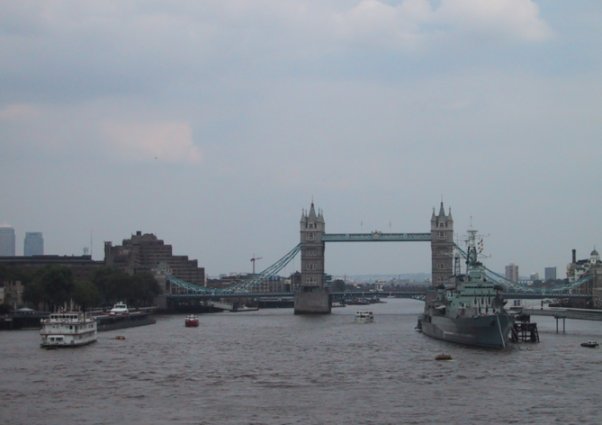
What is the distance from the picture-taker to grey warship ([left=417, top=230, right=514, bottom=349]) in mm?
81312

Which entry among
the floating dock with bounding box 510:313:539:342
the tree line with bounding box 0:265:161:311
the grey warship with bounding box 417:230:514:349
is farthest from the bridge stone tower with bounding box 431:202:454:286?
the floating dock with bounding box 510:313:539:342

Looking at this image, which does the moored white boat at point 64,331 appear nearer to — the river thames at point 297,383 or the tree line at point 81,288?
the river thames at point 297,383

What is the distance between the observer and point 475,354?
251ft

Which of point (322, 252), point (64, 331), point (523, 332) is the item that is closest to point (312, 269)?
point (322, 252)

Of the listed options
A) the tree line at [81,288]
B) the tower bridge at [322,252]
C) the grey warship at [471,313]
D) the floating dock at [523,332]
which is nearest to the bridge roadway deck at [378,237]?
the tower bridge at [322,252]

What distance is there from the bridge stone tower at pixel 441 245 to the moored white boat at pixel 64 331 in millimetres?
97416

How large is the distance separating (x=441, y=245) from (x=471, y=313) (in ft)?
306

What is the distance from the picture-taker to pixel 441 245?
180500 mm

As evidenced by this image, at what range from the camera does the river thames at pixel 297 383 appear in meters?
47.3

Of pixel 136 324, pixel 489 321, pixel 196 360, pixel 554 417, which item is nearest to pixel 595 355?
pixel 489 321

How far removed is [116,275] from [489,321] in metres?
93.6

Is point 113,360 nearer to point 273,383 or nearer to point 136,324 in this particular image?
point 273,383

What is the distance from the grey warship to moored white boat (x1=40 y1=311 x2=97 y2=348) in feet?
94.5

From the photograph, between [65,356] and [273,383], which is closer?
[273,383]
